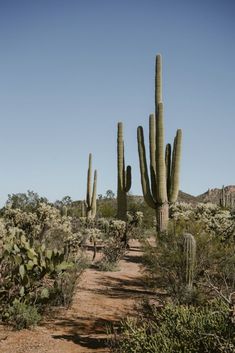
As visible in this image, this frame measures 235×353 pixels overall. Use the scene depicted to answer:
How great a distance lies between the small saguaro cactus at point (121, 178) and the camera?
2111cm

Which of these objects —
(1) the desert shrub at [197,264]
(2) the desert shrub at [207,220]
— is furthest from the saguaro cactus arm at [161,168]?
(1) the desert shrub at [197,264]

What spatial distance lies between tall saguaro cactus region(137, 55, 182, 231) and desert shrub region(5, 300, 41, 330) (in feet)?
30.1

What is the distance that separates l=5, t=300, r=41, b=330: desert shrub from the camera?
25.3ft

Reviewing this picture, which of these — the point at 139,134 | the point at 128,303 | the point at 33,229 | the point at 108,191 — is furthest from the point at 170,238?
the point at 108,191

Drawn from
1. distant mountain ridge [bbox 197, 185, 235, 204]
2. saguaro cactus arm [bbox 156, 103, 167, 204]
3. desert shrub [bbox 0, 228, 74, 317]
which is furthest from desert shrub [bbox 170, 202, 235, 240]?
distant mountain ridge [bbox 197, 185, 235, 204]

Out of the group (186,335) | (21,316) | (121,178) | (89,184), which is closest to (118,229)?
(121,178)

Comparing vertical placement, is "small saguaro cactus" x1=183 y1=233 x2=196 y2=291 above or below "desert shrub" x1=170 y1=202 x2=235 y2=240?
below

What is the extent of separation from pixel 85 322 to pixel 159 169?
Answer: 9250 mm

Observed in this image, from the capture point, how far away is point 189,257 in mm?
9953

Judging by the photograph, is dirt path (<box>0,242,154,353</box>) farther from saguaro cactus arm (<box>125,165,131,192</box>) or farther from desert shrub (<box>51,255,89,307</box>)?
saguaro cactus arm (<box>125,165,131,192</box>)

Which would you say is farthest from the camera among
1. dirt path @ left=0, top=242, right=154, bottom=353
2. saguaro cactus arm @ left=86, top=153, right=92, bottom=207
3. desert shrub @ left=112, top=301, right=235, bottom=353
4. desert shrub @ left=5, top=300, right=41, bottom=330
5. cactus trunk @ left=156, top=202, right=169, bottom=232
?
saguaro cactus arm @ left=86, top=153, right=92, bottom=207

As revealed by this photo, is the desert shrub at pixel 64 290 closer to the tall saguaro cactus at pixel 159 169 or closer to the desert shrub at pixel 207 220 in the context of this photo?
the desert shrub at pixel 207 220

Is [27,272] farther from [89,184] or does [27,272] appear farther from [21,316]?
[89,184]

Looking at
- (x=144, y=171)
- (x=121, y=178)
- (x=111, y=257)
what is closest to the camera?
(x=111, y=257)
